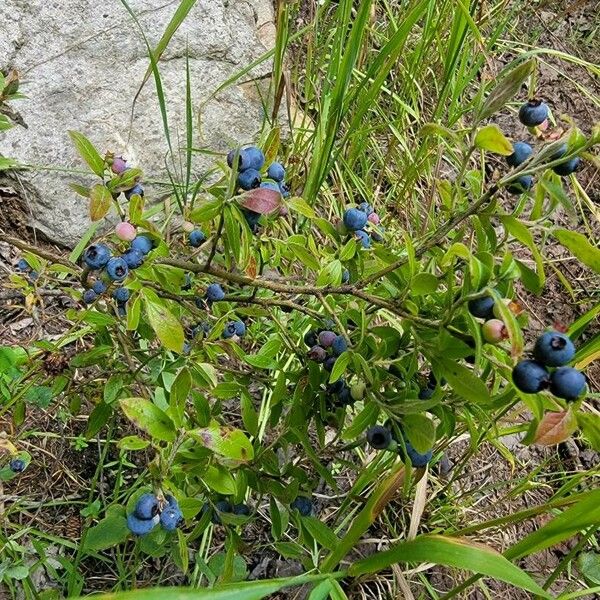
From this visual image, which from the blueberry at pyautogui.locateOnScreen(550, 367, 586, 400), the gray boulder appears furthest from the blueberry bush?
the gray boulder

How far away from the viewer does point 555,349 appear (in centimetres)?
62

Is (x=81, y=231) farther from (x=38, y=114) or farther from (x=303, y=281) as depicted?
(x=303, y=281)

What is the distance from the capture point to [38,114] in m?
1.81

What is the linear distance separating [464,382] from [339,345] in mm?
247

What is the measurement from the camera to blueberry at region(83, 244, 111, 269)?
34.7 inches

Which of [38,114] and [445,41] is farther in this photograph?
[445,41]

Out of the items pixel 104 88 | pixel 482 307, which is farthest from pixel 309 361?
pixel 104 88

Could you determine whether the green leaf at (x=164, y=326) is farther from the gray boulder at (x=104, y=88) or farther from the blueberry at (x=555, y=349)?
the gray boulder at (x=104, y=88)

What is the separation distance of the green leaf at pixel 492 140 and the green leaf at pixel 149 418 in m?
0.49

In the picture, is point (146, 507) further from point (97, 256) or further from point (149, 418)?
point (97, 256)

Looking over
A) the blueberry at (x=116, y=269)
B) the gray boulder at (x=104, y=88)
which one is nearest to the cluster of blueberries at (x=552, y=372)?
the blueberry at (x=116, y=269)

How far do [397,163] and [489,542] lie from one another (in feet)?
3.63

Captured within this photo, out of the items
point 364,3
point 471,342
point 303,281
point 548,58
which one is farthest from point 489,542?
point 548,58

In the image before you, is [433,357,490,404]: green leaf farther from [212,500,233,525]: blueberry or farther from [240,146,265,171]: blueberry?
[212,500,233,525]: blueberry
